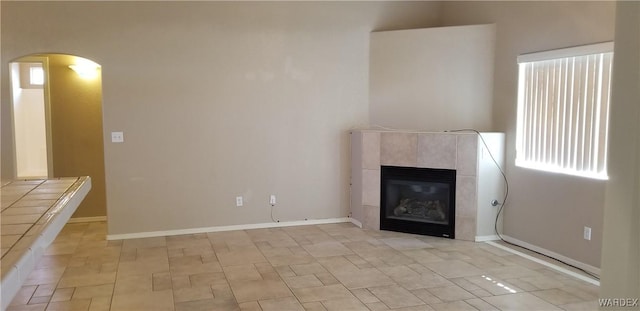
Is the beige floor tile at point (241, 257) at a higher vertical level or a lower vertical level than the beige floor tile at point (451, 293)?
higher

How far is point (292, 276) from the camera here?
155 inches

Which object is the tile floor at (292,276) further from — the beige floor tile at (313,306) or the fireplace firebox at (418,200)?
the fireplace firebox at (418,200)

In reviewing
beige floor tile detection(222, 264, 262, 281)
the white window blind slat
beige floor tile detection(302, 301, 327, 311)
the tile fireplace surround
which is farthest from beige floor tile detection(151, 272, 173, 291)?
the white window blind slat

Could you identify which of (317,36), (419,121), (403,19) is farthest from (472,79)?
(317,36)

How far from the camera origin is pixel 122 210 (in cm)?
519

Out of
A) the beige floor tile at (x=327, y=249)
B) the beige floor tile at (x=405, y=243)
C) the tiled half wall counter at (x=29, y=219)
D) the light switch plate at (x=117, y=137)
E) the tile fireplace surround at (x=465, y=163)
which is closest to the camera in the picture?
the tiled half wall counter at (x=29, y=219)

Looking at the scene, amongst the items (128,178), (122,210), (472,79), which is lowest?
(122,210)

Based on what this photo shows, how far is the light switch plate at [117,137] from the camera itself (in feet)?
16.7

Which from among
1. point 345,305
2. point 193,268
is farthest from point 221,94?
point 345,305

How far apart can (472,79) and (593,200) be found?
192 cm

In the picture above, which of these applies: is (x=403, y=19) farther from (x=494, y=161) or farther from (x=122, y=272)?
(x=122, y=272)

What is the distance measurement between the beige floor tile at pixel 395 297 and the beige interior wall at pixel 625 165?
187 centimetres

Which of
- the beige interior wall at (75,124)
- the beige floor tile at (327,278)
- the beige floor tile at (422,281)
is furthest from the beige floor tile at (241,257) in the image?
the beige interior wall at (75,124)

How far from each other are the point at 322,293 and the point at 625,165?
8.09 feet
